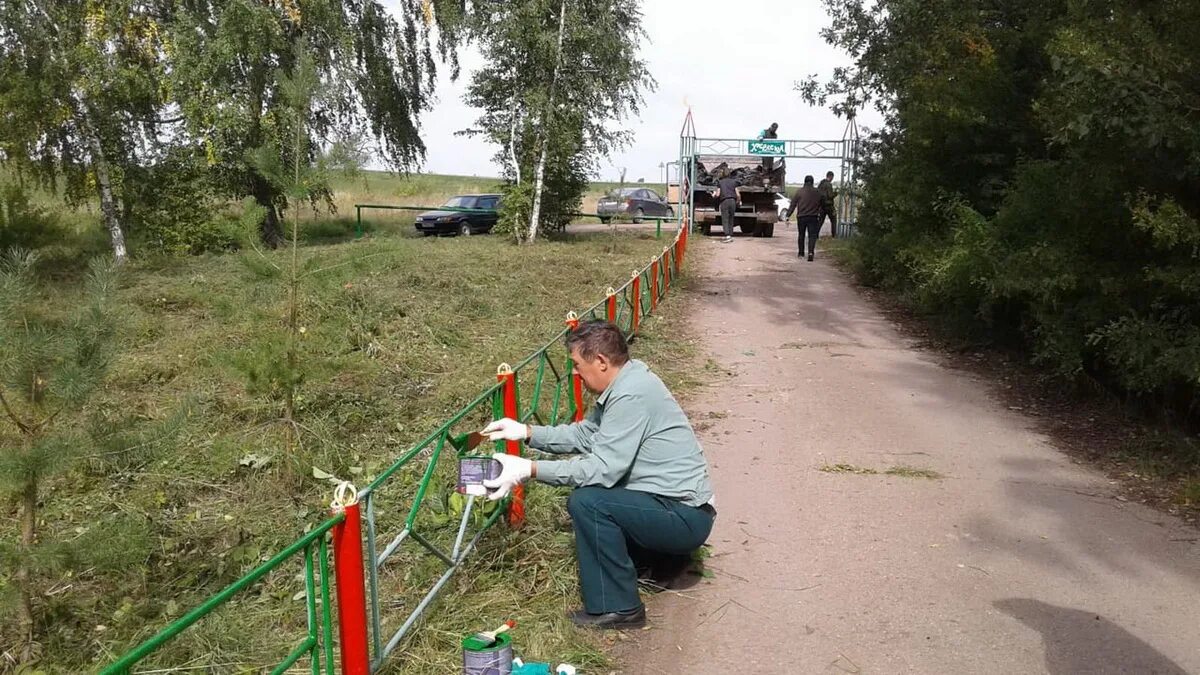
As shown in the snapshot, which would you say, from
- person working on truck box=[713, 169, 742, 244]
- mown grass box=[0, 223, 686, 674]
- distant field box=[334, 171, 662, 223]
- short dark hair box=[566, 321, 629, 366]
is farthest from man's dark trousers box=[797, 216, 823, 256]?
short dark hair box=[566, 321, 629, 366]

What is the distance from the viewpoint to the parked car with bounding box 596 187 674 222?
2936 cm

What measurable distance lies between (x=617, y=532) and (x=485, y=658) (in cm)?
81

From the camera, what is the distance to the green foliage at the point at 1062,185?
5.75 m

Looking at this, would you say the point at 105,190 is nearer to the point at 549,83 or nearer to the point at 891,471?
the point at 549,83

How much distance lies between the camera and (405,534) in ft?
11.2

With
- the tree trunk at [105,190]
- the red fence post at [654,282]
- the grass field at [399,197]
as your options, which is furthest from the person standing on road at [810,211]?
the tree trunk at [105,190]

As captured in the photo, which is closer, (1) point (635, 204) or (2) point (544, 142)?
(2) point (544, 142)

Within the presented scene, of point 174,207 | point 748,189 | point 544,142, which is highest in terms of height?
point 544,142

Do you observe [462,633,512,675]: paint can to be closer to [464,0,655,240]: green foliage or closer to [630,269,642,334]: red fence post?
[630,269,642,334]: red fence post

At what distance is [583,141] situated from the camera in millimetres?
20703

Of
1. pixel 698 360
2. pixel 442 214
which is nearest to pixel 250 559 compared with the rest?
pixel 698 360

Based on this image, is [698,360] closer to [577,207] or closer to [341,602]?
[341,602]

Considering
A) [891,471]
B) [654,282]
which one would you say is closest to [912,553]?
[891,471]

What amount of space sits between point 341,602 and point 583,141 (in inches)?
736
